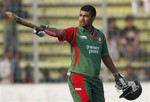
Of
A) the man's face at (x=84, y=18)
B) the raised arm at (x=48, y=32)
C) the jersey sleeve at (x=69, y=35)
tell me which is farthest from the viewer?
the man's face at (x=84, y=18)

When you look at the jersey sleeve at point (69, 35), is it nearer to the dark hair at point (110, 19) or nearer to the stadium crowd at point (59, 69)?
the stadium crowd at point (59, 69)

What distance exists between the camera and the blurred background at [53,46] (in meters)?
11.9

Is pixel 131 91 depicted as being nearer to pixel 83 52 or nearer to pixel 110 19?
pixel 83 52

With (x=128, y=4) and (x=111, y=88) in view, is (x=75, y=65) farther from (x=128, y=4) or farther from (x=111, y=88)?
(x=128, y=4)

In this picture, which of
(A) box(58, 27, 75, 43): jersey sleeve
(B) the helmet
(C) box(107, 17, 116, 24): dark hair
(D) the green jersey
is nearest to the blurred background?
(C) box(107, 17, 116, 24): dark hair

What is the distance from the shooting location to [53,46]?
40.1ft

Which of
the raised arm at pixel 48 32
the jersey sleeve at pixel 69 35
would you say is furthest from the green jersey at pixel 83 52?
the raised arm at pixel 48 32

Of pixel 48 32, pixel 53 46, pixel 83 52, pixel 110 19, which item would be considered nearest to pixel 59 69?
pixel 53 46

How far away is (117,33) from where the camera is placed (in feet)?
39.9

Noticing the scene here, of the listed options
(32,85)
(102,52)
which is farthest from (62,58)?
(102,52)

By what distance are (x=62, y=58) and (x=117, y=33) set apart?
1179 millimetres

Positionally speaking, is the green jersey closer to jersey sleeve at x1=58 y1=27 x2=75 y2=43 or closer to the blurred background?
jersey sleeve at x1=58 y1=27 x2=75 y2=43

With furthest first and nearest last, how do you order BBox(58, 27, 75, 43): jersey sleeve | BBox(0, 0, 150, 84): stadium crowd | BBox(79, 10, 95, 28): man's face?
BBox(0, 0, 150, 84): stadium crowd → BBox(79, 10, 95, 28): man's face → BBox(58, 27, 75, 43): jersey sleeve

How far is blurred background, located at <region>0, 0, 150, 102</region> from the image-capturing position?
1188 cm
